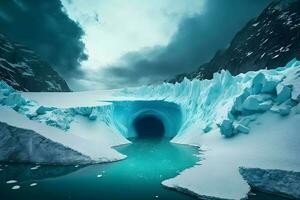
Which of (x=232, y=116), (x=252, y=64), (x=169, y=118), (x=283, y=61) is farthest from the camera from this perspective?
(x=252, y=64)

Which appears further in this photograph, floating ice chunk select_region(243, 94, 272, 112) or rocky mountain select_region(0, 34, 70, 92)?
rocky mountain select_region(0, 34, 70, 92)

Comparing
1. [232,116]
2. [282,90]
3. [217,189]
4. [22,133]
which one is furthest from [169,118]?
[217,189]

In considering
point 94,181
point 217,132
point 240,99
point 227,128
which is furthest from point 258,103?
point 94,181

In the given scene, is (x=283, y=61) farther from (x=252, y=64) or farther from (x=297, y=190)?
(x=297, y=190)

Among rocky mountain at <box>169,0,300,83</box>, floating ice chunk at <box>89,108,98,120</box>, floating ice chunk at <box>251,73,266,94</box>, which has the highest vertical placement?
rocky mountain at <box>169,0,300,83</box>

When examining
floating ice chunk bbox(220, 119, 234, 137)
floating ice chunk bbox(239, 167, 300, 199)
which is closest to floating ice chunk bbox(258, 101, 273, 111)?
floating ice chunk bbox(220, 119, 234, 137)

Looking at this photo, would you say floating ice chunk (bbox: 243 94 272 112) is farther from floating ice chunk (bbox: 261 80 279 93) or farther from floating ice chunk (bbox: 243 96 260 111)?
floating ice chunk (bbox: 261 80 279 93)

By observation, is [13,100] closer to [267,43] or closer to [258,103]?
[258,103]
